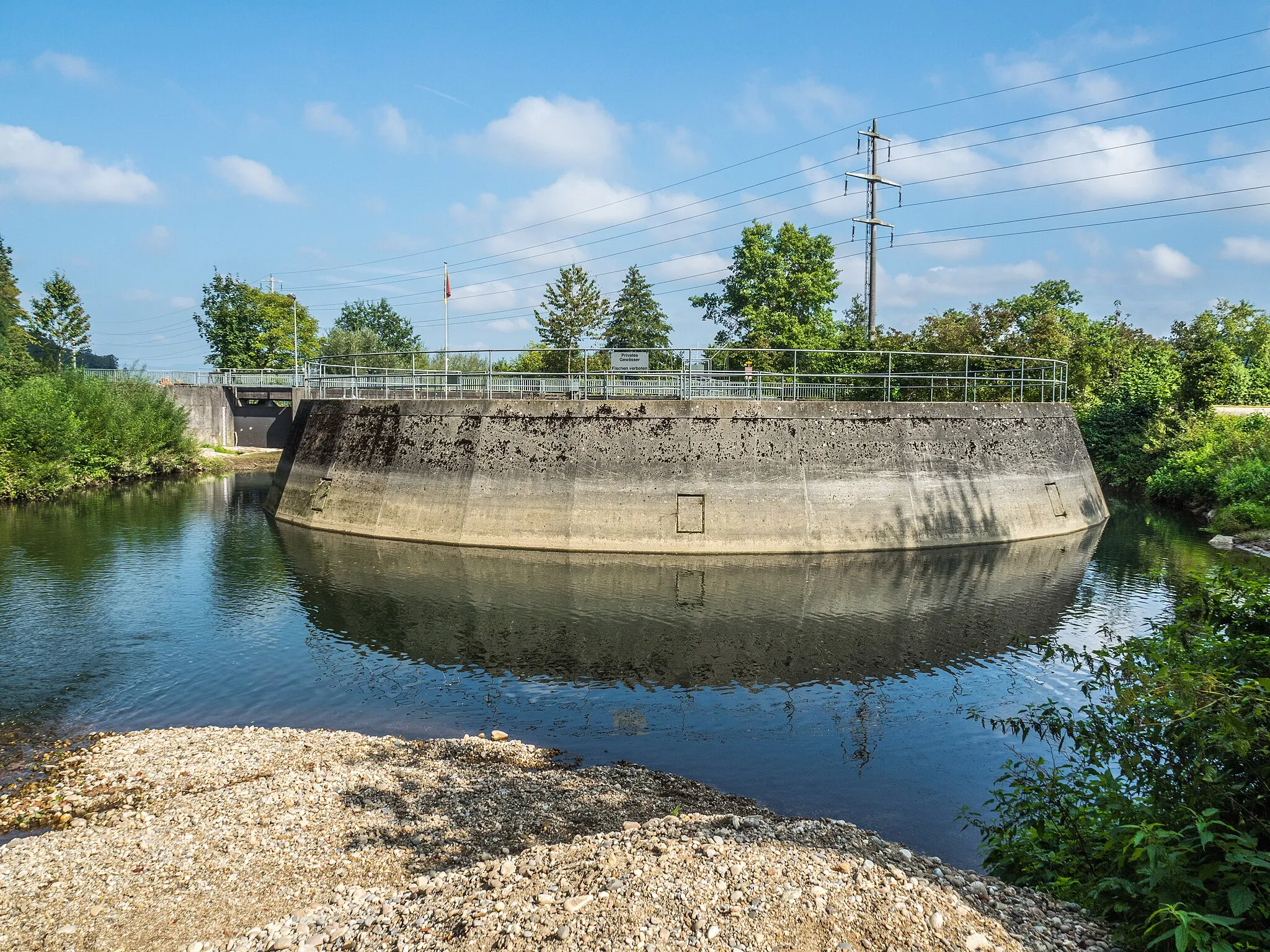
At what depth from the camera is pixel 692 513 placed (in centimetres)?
2481

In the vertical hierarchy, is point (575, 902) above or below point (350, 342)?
below

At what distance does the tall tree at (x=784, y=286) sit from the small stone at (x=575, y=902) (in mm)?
50678

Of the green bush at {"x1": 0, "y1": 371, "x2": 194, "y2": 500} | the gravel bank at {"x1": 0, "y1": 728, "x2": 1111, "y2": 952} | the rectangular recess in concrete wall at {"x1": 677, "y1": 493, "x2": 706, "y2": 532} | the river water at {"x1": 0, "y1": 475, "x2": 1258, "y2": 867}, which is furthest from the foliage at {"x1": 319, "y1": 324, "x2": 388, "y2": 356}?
the gravel bank at {"x1": 0, "y1": 728, "x2": 1111, "y2": 952}

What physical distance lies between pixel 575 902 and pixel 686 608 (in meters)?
13.1

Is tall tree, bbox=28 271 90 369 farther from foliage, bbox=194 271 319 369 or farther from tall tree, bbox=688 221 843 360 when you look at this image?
tall tree, bbox=688 221 843 360

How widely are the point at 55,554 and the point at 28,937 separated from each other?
72.9 feet

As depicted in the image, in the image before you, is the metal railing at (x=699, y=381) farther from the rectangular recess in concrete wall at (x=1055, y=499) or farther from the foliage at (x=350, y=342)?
the foliage at (x=350, y=342)

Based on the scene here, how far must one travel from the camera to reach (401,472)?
27.3 m

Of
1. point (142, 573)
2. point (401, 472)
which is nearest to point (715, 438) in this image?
point (401, 472)

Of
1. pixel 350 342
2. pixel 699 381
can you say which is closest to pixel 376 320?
pixel 350 342

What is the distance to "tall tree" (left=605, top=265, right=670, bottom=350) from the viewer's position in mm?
80438

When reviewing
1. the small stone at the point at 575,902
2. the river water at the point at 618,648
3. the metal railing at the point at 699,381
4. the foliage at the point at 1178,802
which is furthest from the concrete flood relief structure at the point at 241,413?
the foliage at the point at 1178,802

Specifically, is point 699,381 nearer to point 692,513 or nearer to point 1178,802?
point 692,513

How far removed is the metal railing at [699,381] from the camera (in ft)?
87.7
